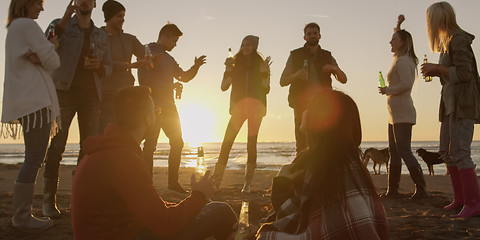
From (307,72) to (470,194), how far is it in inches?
111

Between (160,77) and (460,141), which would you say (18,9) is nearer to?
(160,77)

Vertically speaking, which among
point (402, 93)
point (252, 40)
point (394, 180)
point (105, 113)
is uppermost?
point (252, 40)

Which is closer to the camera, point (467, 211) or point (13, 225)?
point (13, 225)

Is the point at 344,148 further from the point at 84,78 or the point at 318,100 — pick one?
the point at 84,78

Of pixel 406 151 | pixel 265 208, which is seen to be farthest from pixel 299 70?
pixel 265 208

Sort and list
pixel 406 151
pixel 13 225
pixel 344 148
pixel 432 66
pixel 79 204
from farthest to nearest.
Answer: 1. pixel 406 151
2. pixel 432 66
3. pixel 13 225
4. pixel 344 148
5. pixel 79 204

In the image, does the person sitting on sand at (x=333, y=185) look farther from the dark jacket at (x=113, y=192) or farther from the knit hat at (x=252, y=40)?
the knit hat at (x=252, y=40)

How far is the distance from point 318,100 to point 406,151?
12.1ft

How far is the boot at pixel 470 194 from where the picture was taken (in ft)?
14.4

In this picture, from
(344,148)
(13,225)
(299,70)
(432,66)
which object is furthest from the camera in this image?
(299,70)

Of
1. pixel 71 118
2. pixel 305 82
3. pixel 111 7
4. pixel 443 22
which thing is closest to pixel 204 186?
pixel 71 118

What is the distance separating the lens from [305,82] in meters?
6.36

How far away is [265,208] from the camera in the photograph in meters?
4.94

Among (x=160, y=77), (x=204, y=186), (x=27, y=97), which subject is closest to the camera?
(x=204, y=186)
